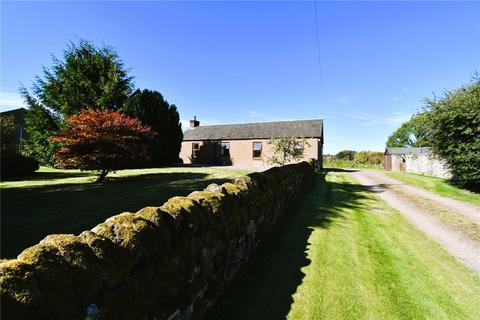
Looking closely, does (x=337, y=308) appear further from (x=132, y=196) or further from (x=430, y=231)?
(x=132, y=196)

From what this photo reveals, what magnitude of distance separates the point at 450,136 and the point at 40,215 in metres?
20.6

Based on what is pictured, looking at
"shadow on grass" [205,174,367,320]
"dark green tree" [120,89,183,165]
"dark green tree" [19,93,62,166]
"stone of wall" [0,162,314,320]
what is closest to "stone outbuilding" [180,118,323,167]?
"dark green tree" [120,89,183,165]

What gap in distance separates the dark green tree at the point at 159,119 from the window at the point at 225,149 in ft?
22.5

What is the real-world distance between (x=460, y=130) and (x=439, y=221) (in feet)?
31.6

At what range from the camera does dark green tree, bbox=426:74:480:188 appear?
14.6m

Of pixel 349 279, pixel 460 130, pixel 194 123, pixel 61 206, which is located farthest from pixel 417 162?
pixel 61 206

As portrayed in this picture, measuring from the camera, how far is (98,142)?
1383 centimetres

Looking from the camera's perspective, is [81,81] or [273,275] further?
[81,81]

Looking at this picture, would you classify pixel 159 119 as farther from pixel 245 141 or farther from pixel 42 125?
pixel 245 141

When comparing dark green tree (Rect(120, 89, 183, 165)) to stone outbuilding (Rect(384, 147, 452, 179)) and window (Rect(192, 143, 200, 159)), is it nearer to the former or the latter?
window (Rect(192, 143, 200, 159))

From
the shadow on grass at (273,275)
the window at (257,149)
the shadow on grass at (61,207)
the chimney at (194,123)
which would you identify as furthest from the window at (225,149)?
the shadow on grass at (273,275)

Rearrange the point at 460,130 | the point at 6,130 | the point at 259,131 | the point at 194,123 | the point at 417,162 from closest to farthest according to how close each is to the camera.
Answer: the point at 460,130
the point at 6,130
the point at 417,162
the point at 259,131
the point at 194,123

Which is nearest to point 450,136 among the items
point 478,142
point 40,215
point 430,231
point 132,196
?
point 478,142

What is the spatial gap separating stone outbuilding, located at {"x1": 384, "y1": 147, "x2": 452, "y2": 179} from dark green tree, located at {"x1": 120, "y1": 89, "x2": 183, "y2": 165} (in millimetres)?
22611
